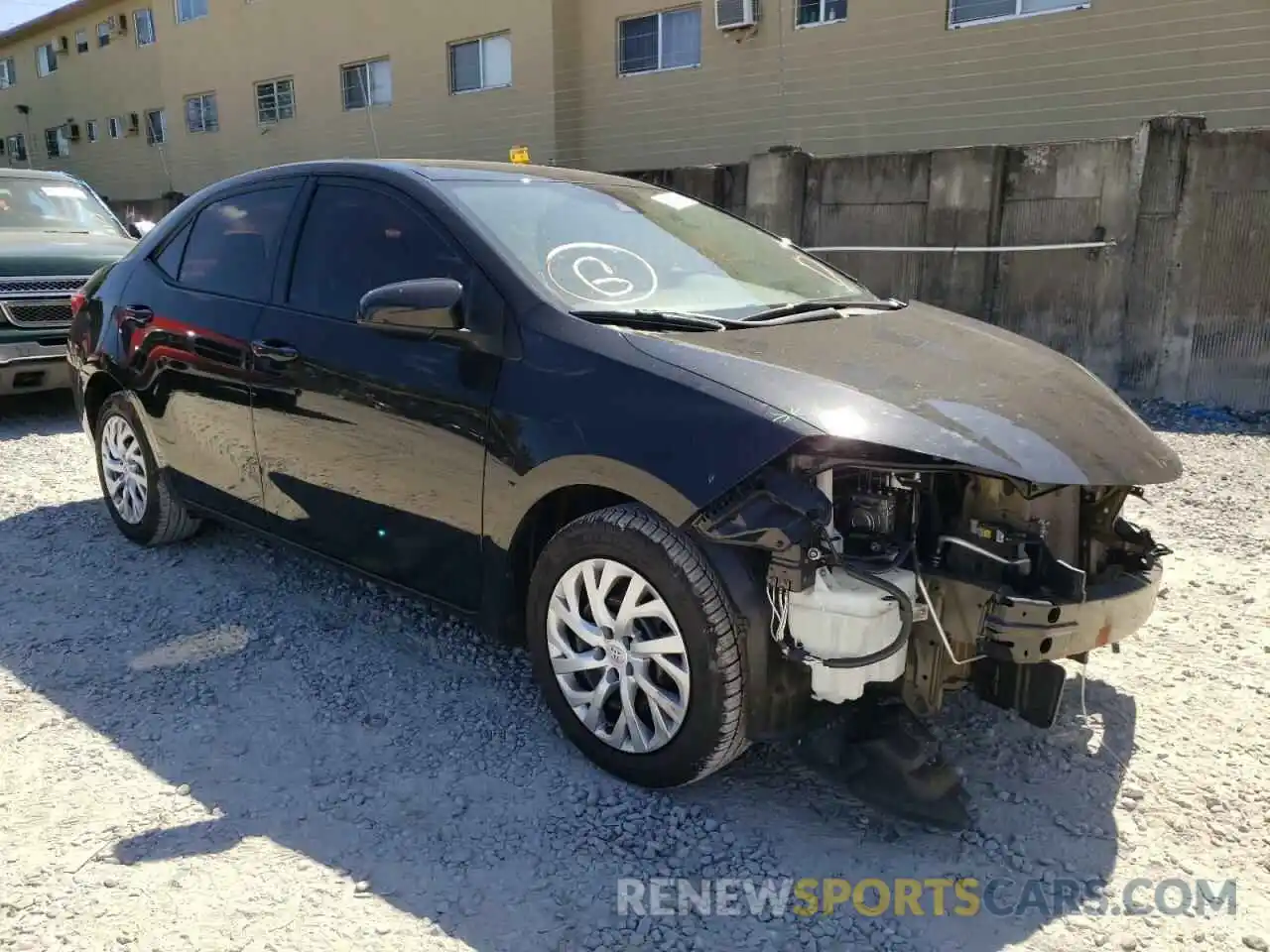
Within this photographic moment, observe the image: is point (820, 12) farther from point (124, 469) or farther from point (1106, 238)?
point (124, 469)

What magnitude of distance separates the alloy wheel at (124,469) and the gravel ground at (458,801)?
757mm

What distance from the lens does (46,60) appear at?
1134 inches

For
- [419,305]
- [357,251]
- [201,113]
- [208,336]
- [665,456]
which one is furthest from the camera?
[201,113]

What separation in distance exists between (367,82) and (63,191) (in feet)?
32.2

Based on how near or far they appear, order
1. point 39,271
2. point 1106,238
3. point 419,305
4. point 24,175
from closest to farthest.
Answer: point 419,305 < point 39,271 < point 1106,238 < point 24,175

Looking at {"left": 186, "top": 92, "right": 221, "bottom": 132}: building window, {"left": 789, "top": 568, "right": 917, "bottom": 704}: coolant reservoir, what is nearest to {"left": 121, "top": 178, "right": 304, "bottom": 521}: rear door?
{"left": 789, "top": 568, "right": 917, "bottom": 704}: coolant reservoir

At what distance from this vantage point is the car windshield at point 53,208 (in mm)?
8602

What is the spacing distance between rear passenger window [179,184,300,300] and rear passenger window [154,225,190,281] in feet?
0.18

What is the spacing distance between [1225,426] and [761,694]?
6254 mm

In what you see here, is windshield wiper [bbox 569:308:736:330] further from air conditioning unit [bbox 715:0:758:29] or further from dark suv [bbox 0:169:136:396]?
air conditioning unit [bbox 715:0:758:29]

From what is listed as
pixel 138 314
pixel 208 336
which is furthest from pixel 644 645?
pixel 138 314

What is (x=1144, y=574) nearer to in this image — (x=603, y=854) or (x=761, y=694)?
(x=761, y=694)

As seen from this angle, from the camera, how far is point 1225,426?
7.30 meters

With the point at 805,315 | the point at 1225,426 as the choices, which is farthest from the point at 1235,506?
the point at 805,315
